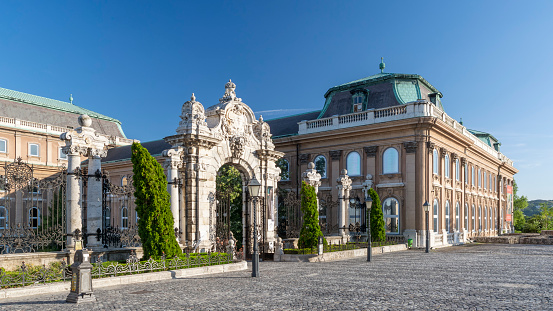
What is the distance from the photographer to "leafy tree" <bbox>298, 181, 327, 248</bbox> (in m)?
24.8

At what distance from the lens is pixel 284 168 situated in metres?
42.4

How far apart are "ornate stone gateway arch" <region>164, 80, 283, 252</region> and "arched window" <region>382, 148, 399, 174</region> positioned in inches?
588

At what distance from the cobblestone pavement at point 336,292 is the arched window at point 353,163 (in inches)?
747

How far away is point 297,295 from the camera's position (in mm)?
12992

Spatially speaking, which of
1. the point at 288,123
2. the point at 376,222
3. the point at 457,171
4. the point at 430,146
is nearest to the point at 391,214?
the point at 376,222

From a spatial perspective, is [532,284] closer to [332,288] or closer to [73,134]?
[332,288]

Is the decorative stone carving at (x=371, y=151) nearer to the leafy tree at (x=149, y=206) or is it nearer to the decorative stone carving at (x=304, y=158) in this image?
the decorative stone carving at (x=304, y=158)

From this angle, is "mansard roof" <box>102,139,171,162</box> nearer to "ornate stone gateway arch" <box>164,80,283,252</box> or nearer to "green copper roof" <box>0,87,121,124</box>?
"green copper roof" <box>0,87,121,124</box>

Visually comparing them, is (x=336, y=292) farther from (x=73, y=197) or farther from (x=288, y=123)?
(x=288, y=123)

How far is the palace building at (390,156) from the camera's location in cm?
3538

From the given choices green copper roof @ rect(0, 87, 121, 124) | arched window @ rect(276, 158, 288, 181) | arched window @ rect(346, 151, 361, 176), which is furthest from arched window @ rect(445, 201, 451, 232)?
green copper roof @ rect(0, 87, 121, 124)

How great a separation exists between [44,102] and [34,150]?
305 inches

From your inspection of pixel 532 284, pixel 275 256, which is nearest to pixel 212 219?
pixel 275 256

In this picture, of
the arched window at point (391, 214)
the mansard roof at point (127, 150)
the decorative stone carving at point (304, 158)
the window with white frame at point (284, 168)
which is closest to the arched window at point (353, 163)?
the arched window at point (391, 214)
